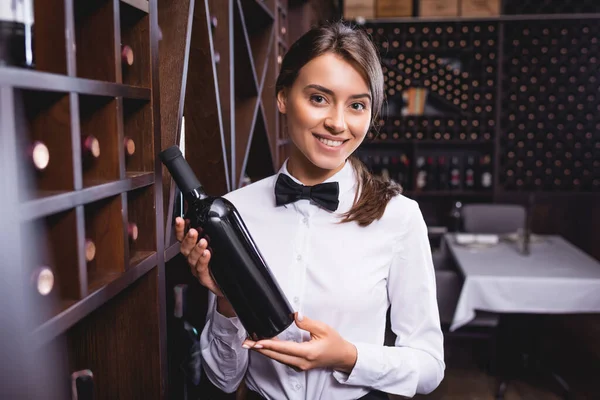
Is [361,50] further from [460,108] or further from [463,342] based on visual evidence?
[460,108]

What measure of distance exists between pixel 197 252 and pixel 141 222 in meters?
0.24

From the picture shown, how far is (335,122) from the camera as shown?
1.16m

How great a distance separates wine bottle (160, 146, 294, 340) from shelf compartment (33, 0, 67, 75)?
0.83 ft

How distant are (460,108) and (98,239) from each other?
4870 millimetres

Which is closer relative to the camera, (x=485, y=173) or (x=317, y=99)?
(x=317, y=99)

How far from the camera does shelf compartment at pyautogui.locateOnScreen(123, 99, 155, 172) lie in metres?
1.16

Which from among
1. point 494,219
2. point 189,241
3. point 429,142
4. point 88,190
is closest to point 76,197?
point 88,190

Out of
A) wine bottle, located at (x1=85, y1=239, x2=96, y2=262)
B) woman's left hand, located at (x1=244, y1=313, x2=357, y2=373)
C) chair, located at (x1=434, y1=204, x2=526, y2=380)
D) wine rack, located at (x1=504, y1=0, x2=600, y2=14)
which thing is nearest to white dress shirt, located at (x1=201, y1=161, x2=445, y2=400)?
woman's left hand, located at (x1=244, y1=313, x2=357, y2=373)

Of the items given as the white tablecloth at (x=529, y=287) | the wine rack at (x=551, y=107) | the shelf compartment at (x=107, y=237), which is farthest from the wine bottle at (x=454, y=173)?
the shelf compartment at (x=107, y=237)

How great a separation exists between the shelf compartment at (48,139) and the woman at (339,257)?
1.31 ft

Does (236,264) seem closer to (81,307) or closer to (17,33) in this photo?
(81,307)

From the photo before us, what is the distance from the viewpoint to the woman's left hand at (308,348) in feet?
3.43

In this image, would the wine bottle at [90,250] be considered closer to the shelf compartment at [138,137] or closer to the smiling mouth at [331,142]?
the shelf compartment at [138,137]

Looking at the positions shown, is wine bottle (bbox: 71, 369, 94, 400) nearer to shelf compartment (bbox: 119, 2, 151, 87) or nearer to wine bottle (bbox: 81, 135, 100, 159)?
wine bottle (bbox: 81, 135, 100, 159)
